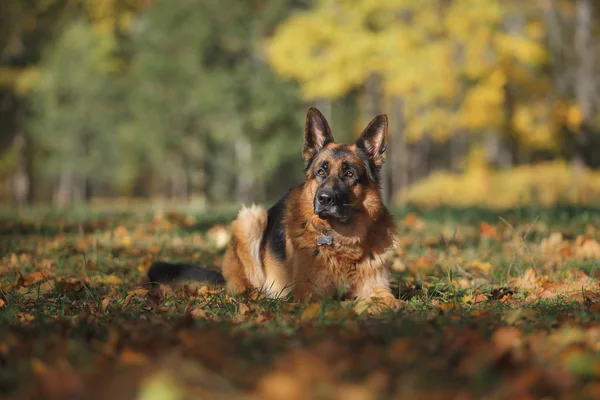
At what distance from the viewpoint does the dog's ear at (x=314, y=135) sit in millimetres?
4844

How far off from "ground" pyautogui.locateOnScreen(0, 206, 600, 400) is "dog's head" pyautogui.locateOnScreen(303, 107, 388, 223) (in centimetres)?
81

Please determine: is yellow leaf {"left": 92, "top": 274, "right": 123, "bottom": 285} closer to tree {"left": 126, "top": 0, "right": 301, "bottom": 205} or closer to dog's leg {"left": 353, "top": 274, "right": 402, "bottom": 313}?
dog's leg {"left": 353, "top": 274, "right": 402, "bottom": 313}

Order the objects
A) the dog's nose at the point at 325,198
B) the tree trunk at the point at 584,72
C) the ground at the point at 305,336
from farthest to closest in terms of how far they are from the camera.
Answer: the tree trunk at the point at 584,72 < the dog's nose at the point at 325,198 < the ground at the point at 305,336

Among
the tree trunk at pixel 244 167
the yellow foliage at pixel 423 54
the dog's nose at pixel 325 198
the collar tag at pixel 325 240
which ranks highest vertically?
the yellow foliage at pixel 423 54

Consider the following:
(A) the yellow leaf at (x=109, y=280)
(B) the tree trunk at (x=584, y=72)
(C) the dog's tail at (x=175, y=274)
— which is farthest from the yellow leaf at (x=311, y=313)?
(B) the tree trunk at (x=584, y=72)

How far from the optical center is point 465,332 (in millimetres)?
2537

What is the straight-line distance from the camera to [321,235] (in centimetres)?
443

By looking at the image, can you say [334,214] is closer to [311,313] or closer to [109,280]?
[311,313]

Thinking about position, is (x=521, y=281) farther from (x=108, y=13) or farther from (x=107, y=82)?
(x=107, y=82)

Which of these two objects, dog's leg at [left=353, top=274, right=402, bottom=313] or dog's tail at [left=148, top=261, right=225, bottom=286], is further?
dog's tail at [left=148, top=261, right=225, bottom=286]

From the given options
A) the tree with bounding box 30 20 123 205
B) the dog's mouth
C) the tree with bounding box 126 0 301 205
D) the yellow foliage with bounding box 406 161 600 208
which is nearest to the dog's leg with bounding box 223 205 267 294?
the dog's mouth

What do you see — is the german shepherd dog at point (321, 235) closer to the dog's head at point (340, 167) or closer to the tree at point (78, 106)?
the dog's head at point (340, 167)

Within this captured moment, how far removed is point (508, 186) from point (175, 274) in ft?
48.6

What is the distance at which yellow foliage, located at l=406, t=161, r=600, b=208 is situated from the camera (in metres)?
16.1
